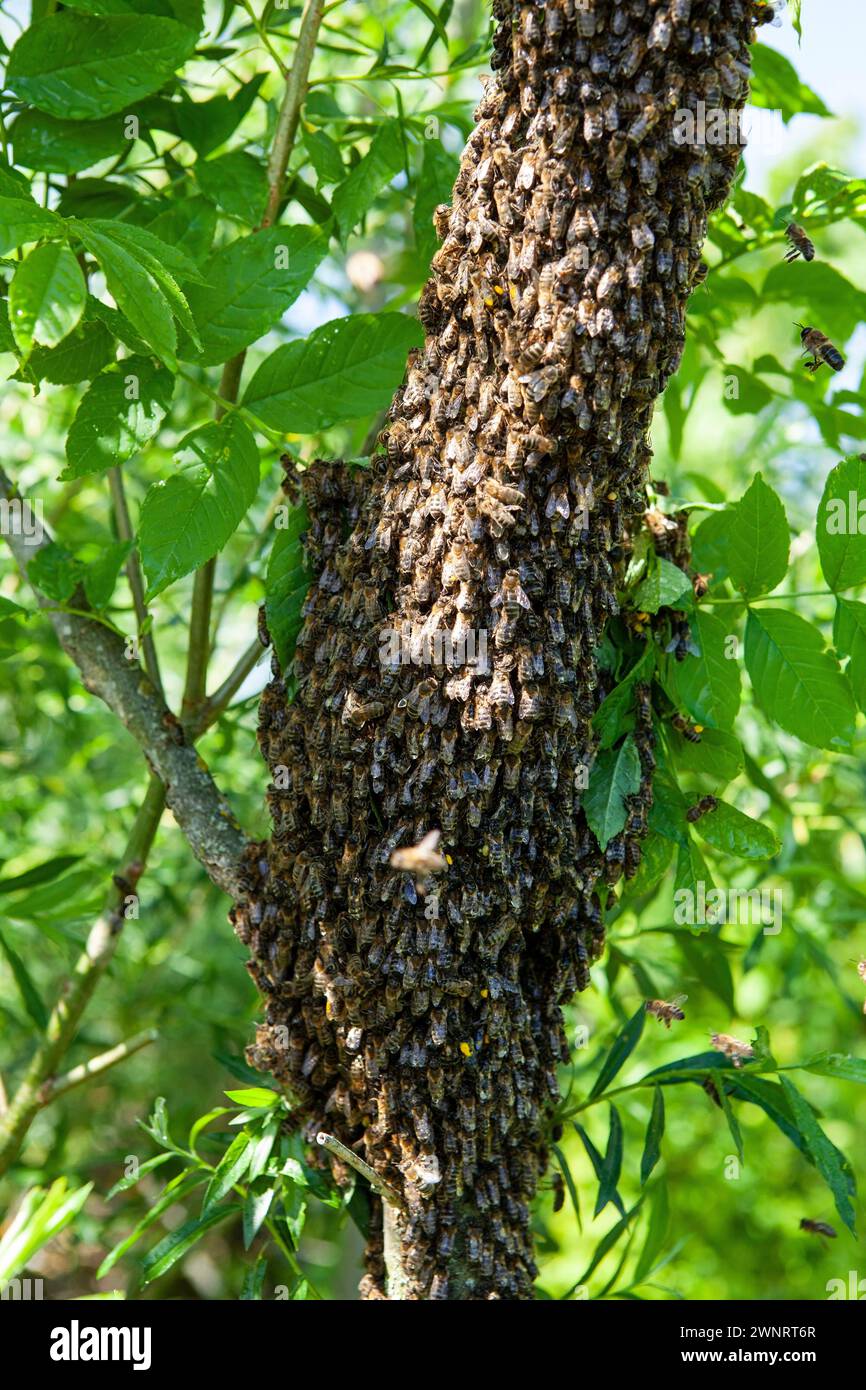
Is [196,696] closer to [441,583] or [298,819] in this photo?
[298,819]

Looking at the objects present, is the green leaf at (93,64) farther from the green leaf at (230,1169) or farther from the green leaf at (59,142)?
the green leaf at (230,1169)

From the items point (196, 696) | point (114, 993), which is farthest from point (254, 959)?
point (114, 993)

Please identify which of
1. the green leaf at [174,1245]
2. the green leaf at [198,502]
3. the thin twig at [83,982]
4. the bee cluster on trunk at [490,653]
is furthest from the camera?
the thin twig at [83,982]

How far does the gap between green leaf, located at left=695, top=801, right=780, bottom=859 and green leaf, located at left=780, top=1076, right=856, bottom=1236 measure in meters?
0.32

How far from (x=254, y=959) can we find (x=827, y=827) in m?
1.56

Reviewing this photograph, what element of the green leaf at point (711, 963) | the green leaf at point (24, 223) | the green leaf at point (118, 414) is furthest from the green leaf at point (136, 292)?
the green leaf at point (711, 963)

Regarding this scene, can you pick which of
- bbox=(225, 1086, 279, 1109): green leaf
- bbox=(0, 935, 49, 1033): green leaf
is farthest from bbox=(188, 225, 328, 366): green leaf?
bbox=(0, 935, 49, 1033): green leaf

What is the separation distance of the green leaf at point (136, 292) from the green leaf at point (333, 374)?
0.34 meters

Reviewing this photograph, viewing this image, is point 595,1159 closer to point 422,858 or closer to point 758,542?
point 422,858

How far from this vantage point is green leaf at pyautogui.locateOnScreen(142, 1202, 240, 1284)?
4.98 feet

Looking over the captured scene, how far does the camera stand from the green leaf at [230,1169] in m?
1.49

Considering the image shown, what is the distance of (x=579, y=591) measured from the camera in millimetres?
1256

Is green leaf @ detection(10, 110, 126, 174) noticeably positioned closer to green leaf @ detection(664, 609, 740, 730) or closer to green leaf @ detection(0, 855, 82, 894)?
green leaf @ detection(664, 609, 740, 730)

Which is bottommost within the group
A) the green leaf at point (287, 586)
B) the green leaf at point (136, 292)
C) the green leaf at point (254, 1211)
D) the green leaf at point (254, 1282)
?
the green leaf at point (254, 1282)
